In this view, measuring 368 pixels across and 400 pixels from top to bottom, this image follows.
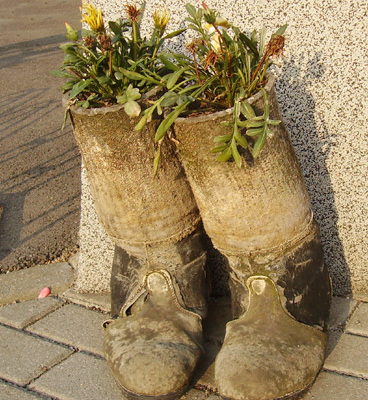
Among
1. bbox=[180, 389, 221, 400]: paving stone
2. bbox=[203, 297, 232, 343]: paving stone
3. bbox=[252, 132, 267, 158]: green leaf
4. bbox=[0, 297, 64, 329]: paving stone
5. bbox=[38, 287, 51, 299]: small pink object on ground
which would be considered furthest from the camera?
bbox=[38, 287, 51, 299]: small pink object on ground

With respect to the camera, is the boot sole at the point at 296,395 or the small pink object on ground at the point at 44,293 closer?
the boot sole at the point at 296,395

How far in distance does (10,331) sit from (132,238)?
30.2 inches

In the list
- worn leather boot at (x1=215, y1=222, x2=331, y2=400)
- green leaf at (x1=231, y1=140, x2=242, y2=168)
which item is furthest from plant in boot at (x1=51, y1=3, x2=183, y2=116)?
worn leather boot at (x1=215, y1=222, x2=331, y2=400)

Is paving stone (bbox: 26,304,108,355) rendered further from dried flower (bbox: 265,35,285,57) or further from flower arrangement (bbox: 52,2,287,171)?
dried flower (bbox: 265,35,285,57)

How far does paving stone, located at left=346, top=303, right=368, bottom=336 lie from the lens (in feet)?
7.34

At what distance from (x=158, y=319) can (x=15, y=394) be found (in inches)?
22.8

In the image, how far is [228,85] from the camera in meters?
1.88

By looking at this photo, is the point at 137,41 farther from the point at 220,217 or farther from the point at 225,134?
the point at 220,217

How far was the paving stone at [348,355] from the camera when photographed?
6.69ft

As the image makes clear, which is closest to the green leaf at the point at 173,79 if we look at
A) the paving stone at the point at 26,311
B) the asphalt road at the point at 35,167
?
the paving stone at the point at 26,311

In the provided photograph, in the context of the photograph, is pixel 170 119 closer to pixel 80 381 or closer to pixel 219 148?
pixel 219 148

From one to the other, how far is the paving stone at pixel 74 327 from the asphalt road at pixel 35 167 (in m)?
0.66

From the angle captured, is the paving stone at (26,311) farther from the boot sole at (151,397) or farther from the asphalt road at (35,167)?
the boot sole at (151,397)

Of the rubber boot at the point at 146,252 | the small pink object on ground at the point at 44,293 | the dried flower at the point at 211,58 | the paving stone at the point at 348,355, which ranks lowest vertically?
the paving stone at the point at 348,355
